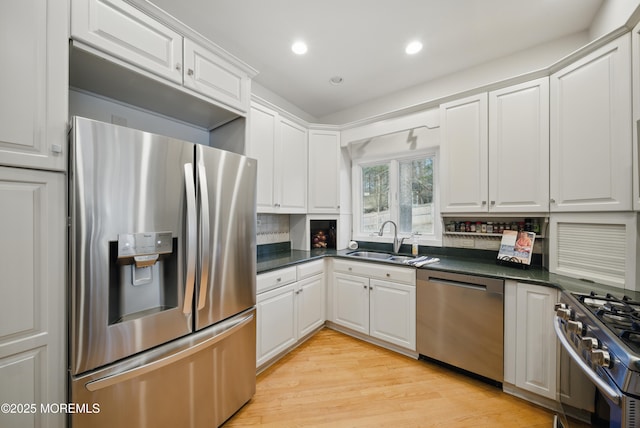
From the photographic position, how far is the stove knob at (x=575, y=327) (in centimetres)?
111

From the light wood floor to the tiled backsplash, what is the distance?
4.17 ft

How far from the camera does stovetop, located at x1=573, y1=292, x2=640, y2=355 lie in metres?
0.94

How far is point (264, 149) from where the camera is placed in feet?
7.94

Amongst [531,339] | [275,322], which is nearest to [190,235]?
[275,322]

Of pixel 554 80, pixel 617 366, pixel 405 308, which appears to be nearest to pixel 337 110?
pixel 554 80

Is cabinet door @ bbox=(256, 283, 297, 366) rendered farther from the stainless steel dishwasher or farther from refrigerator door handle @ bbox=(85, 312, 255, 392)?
the stainless steel dishwasher

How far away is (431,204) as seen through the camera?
284 centimetres

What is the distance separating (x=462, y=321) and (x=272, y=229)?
2.14 metres

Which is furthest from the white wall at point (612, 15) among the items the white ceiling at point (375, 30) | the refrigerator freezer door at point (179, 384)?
the refrigerator freezer door at point (179, 384)

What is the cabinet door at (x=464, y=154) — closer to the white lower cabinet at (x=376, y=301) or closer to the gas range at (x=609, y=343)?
the white lower cabinet at (x=376, y=301)

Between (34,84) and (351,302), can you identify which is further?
(351,302)

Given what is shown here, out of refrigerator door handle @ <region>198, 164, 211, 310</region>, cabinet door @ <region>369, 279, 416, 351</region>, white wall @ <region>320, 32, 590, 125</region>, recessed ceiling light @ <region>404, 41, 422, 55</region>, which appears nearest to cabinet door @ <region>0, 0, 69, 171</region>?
refrigerator door handle @ <region>198, 164, 211, 310</region>

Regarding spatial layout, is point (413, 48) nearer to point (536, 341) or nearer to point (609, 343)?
point (609, 343)

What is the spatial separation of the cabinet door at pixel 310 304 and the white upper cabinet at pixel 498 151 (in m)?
1.56
